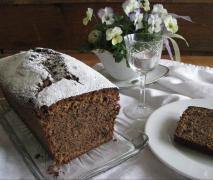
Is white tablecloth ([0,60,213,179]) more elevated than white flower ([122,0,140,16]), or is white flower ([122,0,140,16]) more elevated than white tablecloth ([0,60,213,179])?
white flower ([122,0,140,16])

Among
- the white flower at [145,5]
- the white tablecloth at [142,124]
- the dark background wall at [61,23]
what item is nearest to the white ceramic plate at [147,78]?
the white tablecloth at [142,124]

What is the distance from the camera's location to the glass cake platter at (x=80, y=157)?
775mm

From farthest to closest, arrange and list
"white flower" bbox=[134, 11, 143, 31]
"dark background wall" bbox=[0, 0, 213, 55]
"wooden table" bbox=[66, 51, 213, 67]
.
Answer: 1. "dark background wall" bbox=[0, 0, 213, 55]
2. "wooden table" bbox=[66, 51, 213, 67]
3. "white flower" bbox=[134, 11, 143, 31]

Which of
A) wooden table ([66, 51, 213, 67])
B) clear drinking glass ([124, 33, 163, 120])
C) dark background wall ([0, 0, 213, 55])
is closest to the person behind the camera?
clear drinking glass ([124, 33, 163, 120])

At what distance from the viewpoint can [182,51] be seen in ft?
7.16

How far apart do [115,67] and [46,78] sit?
1.15 feet

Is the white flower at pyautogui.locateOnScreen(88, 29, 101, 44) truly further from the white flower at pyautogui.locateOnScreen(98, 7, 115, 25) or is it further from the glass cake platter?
the glass cake platter

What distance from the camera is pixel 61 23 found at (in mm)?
2139

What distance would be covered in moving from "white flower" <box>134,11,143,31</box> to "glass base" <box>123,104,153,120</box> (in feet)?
0.85

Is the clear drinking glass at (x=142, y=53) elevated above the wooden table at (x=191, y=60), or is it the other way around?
the clear drinking glass at (x=142, y=53)

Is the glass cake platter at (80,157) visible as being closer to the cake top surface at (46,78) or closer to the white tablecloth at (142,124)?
the white tablecloth at (142,124)

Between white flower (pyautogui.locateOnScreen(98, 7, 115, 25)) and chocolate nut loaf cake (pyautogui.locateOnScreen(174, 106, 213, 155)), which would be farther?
white flower (pyautogui.locateOnScreen(98, 7, 115, 25))

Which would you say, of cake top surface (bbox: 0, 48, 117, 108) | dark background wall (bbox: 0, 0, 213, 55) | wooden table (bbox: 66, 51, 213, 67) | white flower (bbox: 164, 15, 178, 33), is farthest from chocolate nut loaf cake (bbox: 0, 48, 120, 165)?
dark background wall (bbox: 0, 0, 213, 55)

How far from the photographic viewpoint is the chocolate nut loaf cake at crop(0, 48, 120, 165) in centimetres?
79
